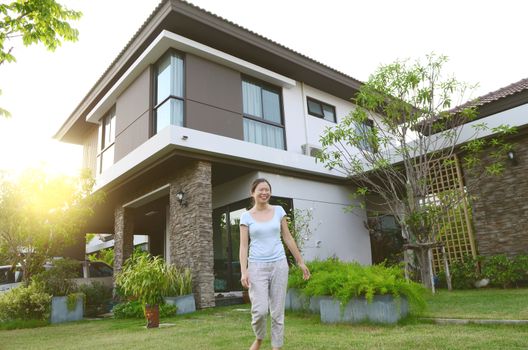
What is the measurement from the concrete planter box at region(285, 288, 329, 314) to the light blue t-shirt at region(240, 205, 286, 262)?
3202 millimetres

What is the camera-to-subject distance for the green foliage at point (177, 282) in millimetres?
8008

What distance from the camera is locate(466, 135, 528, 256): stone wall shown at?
8.62 metres

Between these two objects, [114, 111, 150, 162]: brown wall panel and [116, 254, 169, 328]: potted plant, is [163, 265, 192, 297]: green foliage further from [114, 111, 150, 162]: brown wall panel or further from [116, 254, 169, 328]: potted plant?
[114, 111, 150, 162]: brown wall panel

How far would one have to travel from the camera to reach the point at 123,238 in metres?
11.8

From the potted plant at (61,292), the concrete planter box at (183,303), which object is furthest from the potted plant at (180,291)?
the potted plant at (61,292)

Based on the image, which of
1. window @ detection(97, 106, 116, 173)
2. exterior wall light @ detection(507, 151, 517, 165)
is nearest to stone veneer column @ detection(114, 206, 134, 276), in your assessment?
window @ detection(97, 106, 116, 173)

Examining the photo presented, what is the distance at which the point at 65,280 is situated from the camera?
354 inches

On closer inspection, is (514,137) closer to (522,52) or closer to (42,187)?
(522,52)

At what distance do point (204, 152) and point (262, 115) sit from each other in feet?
9.02

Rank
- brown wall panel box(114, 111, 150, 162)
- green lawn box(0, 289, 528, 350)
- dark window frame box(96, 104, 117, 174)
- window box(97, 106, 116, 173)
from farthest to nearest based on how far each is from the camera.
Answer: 1. dark window frame box(96, 104, 117, 174)
2. window box(97, 106, 116, 173)
3. brown wall panel box(114, 111, 150, 162)
4. green lawn box(0, 289, 528, 350)

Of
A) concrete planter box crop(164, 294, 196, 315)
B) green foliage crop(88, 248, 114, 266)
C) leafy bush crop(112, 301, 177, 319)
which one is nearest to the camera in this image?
leafy bush crop(112, 301, 177, 319)

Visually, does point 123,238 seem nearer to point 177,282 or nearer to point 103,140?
point 103,140

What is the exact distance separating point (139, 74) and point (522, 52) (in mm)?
9588

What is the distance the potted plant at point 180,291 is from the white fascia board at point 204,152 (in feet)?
8.36
